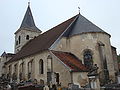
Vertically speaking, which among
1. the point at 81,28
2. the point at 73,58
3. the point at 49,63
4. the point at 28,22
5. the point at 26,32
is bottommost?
the point at 49,63

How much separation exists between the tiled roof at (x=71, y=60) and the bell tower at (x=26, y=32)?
14.2 meters

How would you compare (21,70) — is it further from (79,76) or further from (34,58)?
(79,76)

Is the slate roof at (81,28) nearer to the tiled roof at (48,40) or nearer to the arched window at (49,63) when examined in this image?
the tiled roof at (48,40)

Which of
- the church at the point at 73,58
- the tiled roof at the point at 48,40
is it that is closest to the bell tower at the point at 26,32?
the tiled roof at the point at 48,40

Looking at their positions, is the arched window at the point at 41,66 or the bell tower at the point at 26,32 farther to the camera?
the bell tower at the point at 26,32

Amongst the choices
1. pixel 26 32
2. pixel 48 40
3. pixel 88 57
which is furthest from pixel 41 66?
pixel 26 32

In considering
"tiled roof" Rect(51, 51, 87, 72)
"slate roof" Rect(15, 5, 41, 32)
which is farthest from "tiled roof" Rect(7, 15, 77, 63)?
"slate roof" Rect(15, 5, 41, 32)

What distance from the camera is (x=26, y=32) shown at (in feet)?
107

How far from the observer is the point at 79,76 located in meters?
16.2

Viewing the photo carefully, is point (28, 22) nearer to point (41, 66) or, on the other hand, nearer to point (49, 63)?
point (41, 66)

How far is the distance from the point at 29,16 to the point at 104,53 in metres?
20.8

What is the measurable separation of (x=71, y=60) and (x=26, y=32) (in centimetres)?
1674

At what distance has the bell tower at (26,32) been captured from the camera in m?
32.0

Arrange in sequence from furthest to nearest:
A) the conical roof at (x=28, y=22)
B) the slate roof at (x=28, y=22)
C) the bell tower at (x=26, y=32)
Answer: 1. the conical roof at (x=28, y=22)
2. the slate roof at (x=28, y=22)
3. the bell tower at (x=26, y=32)
